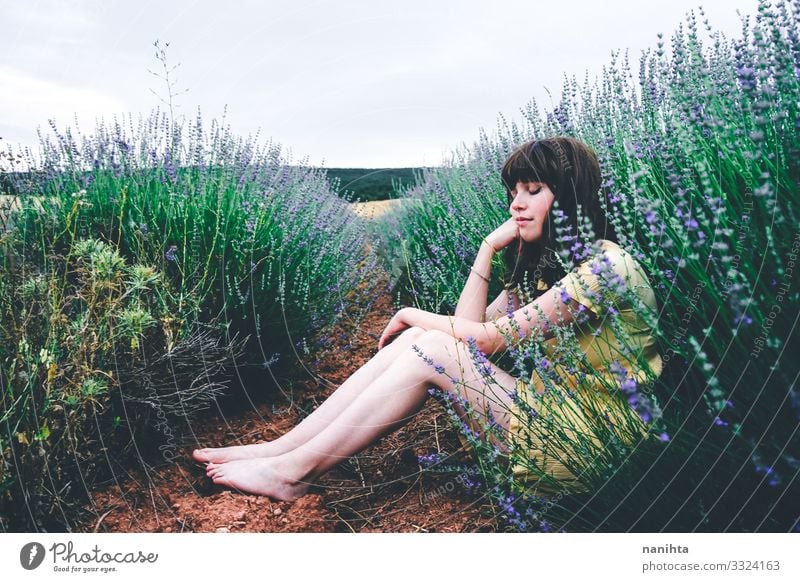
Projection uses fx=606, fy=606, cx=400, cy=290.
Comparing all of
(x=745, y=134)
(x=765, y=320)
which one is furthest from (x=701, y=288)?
(x=745, y=134)

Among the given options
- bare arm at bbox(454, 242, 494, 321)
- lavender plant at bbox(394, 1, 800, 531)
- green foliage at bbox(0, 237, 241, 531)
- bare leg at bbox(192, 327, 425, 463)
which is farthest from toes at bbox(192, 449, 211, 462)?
lavender plant at bbox(394, 1, 800, 531)

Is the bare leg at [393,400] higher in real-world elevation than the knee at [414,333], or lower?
lower

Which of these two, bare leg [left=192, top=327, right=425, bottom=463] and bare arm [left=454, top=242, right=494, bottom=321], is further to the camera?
bare arm [left=454, top=242, right=494, bottom=321]

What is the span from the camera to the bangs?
197cm

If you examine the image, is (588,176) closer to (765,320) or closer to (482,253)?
(482,253)

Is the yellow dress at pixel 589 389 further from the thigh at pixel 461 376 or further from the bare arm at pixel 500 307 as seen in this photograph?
the bare arm at pixel 500 307

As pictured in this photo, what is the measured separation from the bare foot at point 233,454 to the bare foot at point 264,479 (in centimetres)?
7

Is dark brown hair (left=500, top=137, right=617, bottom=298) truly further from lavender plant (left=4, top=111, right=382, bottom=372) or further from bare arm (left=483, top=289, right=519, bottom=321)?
lavender plant (left=4, top=111, right=382, bottom=372)

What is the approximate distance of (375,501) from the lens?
2.11m

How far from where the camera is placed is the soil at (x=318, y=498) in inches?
73.4

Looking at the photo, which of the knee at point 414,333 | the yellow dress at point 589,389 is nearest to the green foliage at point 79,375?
the knee at point 414,333

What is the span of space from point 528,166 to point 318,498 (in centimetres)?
133

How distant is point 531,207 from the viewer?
6.66 ft
